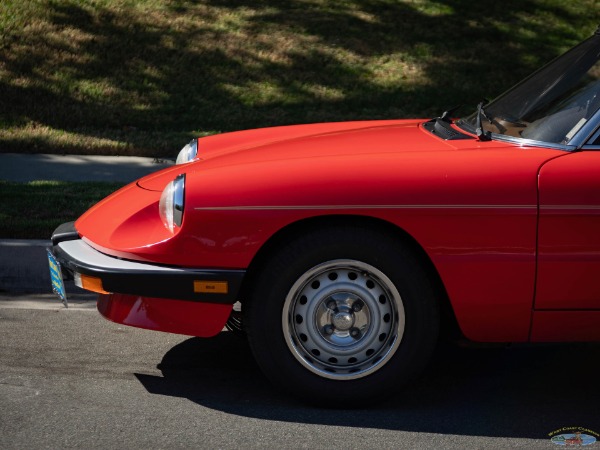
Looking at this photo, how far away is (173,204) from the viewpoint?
4.14 meters

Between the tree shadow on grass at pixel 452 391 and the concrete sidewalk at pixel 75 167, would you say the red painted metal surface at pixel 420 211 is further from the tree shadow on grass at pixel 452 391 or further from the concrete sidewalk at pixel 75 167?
the concrete sidewalk at pixel 75 167

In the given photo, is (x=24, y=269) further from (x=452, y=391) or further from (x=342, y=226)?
(x=452, y=391)

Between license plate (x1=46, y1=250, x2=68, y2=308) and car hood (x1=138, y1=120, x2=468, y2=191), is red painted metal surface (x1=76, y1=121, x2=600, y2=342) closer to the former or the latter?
car hood (x1=138, y1=120, x2=468, y2=191)

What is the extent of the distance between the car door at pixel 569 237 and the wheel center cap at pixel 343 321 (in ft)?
2.36

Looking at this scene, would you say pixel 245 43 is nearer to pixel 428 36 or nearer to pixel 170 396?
pixel 428 36

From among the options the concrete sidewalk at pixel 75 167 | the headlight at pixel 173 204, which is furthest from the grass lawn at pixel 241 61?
the headlight at pixel 173 204

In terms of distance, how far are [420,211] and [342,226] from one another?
309 mm

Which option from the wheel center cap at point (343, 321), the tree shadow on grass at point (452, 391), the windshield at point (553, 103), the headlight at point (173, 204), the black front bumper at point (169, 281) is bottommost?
the tree shadow on grass at point (452, 391)

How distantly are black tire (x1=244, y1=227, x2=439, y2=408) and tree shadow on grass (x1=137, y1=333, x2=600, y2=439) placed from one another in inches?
5.8

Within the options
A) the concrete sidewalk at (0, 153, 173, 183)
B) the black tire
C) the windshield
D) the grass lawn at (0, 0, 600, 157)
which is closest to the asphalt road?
the black tire

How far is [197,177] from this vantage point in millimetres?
4172

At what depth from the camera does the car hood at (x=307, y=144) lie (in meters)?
4.32

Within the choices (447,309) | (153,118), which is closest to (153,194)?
(447,309)

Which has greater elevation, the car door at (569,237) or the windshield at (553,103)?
the windshield at (553,103)
